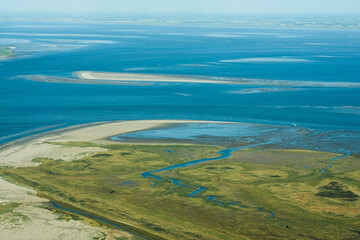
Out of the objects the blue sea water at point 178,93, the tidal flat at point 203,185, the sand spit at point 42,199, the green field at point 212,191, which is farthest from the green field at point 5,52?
the green field at point 212,191

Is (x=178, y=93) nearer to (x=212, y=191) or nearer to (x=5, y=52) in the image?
(x=212, y=191)

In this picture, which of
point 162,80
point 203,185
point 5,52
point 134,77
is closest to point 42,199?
point 203,185

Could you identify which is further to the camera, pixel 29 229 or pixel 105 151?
pixel 105 151

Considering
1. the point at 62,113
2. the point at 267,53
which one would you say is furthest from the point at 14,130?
the point at 267,53

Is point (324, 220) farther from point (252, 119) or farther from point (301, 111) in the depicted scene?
point (301, 111)

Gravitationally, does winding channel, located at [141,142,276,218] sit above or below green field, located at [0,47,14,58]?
below

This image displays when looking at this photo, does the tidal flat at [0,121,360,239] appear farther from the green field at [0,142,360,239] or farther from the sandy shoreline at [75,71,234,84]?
the sandy shoreline at [75,71,234,84]

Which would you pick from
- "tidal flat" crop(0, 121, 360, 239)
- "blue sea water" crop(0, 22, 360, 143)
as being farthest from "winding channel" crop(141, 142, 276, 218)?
"blue sea water" crop(0, 22, 360, 143)
